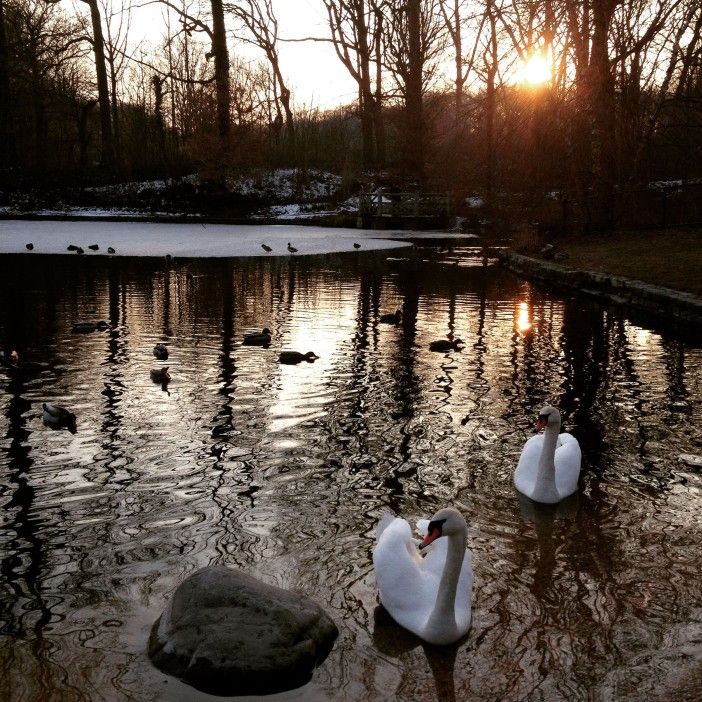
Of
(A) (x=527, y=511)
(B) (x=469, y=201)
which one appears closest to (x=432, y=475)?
(A) (x=527, y=511)

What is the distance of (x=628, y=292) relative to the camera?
14.3 metres

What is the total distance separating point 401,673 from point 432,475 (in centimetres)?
239

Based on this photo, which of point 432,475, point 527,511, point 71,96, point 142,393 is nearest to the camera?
point 527,511

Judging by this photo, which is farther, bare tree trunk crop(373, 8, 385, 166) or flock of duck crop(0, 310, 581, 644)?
bare tree trunk crop(373, 8, 385, 166)

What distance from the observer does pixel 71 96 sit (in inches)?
1778

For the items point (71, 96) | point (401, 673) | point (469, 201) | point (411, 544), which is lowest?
point (401, 673)

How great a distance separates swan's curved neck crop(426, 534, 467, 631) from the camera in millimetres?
3977

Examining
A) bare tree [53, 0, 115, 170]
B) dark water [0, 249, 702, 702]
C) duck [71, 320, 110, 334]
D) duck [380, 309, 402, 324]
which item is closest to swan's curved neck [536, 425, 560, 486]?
dark water [0, 249, 702, 702]

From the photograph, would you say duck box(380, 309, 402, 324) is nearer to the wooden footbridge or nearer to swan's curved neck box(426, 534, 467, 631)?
swan's curved neck box(426, 534, 467, 631)

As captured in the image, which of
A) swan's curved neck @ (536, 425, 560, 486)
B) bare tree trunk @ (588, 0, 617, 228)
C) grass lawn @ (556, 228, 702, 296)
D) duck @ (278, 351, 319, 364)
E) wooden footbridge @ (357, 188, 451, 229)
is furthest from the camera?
wooden footbridge @ (357, 188, 451, 229)

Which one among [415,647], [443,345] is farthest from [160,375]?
[415,647]

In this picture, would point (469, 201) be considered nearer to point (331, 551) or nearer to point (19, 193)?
point (19, 193)

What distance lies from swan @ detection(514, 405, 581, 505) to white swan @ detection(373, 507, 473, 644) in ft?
4.29

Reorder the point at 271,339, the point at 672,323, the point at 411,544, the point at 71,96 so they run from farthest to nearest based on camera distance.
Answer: the point at 71,96 → the point at 672,323 → the point at 271,339 → the point at 411,544
